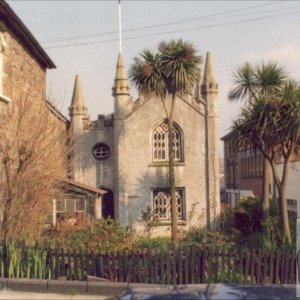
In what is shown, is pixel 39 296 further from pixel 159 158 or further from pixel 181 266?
pixel 159 158

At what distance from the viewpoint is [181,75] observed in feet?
67.9

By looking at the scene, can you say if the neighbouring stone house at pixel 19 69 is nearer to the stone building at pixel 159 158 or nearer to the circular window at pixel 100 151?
the stone building at pixel 159 158

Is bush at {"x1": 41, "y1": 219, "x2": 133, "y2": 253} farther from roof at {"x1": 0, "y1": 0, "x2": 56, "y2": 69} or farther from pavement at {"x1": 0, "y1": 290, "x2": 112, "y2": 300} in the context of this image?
roof at {"x1": 0, "y1": 0, "x2": 56, "y2": 69}

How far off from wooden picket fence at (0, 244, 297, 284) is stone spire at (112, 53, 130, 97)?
53.4 feet

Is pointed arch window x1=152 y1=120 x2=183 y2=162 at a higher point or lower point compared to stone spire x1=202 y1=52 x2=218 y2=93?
lower

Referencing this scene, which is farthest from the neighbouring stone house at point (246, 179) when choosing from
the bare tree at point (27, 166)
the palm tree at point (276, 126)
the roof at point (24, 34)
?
the bare tree at point (27, 166)

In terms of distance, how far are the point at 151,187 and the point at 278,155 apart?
11426mm

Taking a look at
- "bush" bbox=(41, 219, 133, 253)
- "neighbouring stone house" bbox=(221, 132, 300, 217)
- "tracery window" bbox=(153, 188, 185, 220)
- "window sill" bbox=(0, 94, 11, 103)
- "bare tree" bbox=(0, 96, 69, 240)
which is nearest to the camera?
"bush" bbox=(41, 219, 133, 253)

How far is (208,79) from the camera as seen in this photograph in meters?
25.1

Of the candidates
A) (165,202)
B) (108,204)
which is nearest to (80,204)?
(108,204)

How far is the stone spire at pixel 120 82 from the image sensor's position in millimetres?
24922

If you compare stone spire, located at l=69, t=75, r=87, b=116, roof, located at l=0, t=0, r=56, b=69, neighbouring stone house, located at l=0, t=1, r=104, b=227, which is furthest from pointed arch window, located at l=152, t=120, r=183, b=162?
neighbouring stone house, located at l=0, t=1, r=104, b=227

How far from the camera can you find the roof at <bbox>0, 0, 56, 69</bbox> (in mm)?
12797

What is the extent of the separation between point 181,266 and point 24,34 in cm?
901
